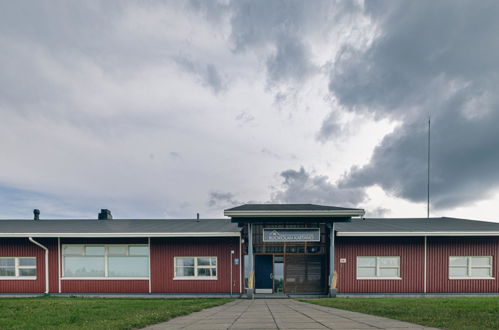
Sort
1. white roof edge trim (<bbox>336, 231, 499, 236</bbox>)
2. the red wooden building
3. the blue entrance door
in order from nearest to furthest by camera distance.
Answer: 1. white roof edge trim (<bbox>336, 231, 499, 236</bbox>)
2. the red wooden building
3. the blue entrance door

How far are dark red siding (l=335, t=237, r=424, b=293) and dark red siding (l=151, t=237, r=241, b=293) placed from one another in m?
6.47

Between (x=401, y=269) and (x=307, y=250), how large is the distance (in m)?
5.81

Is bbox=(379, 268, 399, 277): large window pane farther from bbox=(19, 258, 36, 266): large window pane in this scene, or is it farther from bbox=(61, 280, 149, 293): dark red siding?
bbox=(19, 258, 36, 266): large window pane

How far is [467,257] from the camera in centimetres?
2077

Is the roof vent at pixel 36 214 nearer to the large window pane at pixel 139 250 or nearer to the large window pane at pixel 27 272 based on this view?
the large window pane at pixel 27 272

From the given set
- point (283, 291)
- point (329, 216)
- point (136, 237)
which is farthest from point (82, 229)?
point (329, 216)

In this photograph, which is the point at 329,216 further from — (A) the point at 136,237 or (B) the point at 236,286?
(A) the point at 136,237

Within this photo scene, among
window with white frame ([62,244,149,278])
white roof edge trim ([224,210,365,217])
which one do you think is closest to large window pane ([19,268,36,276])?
window with white frame ([62,244,149,278])

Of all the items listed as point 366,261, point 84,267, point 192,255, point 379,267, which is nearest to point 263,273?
point 192,255

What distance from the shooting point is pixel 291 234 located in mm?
20203

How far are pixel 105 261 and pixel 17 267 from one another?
5444 millimetres

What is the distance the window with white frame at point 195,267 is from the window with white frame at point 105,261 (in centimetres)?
199

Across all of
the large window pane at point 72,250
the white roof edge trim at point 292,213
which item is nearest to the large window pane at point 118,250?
the large window pane at point 72,250

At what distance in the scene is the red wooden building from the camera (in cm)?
2061
